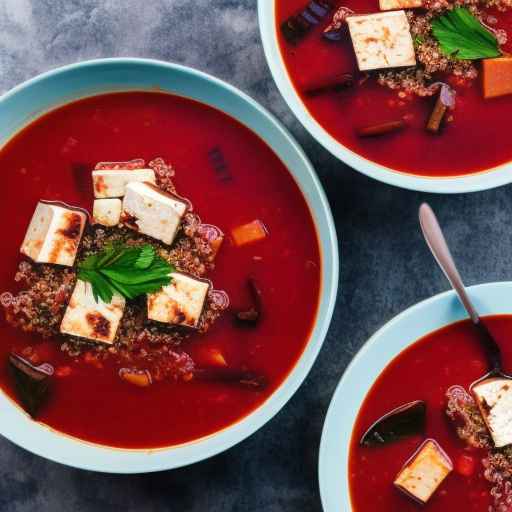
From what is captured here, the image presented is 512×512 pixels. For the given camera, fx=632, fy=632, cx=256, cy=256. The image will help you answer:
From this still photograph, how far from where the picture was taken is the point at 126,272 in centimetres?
184

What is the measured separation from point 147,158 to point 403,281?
0.96 meters

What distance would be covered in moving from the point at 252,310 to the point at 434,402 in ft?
2.05

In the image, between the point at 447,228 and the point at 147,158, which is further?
the point at 447,228

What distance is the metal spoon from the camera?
73.5 inches

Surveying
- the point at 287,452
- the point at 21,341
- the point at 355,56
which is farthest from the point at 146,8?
the point at 287,452

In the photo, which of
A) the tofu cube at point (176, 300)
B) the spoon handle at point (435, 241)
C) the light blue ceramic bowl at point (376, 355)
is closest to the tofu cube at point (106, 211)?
the tofu cube at point (176, 300)

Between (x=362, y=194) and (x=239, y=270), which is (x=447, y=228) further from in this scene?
(x=239, y=270)

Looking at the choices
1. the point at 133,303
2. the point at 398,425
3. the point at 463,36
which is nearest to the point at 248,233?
the point at 133,303

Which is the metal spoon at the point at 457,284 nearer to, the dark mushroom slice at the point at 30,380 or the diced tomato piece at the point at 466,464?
the diced tomato piece at the point at 466,464

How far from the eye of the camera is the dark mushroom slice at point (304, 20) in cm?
186

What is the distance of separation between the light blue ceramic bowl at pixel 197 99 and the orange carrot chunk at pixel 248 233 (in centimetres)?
17

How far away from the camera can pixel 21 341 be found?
1.94 m

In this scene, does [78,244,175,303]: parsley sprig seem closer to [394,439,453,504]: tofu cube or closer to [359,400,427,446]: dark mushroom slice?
[359,400,427,446]: dark mushroom slice

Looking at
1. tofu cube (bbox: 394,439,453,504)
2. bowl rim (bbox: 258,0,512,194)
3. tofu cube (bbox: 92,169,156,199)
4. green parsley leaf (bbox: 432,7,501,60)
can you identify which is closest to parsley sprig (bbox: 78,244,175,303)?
tofu cube (bbox: 92,169,156,199)
